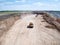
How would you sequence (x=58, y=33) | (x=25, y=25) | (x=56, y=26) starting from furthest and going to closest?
(x=25, y=25) → (x=56, y=26) → (x=58, y=33)

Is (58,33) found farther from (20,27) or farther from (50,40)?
(20,27)

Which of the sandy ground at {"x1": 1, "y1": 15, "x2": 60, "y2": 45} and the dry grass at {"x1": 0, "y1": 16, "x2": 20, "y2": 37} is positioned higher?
the dry grass at {"x1": 0, "y1": 16, "x2": 20, "y2": 37}

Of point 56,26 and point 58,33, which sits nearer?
point 58,33

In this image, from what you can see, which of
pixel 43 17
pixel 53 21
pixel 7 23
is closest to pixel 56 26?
pixel 53 21

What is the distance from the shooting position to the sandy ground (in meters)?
1.09

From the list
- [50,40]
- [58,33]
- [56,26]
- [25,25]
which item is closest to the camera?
[50,40]

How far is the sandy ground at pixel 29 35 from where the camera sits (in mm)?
1087

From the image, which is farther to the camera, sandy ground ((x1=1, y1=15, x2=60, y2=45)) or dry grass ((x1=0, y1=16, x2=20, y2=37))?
dry grass ((x1=0, y1=16, x2=20, y2=37))

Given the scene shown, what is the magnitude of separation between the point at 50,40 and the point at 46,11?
313mm

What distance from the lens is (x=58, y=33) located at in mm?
1229

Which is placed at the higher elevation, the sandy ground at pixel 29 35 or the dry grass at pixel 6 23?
the dry grass at pixel 6 23

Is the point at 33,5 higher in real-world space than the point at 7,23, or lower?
higher

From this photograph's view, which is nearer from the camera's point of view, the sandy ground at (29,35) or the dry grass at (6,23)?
the sandy ground at (29,35)

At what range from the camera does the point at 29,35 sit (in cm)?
124
